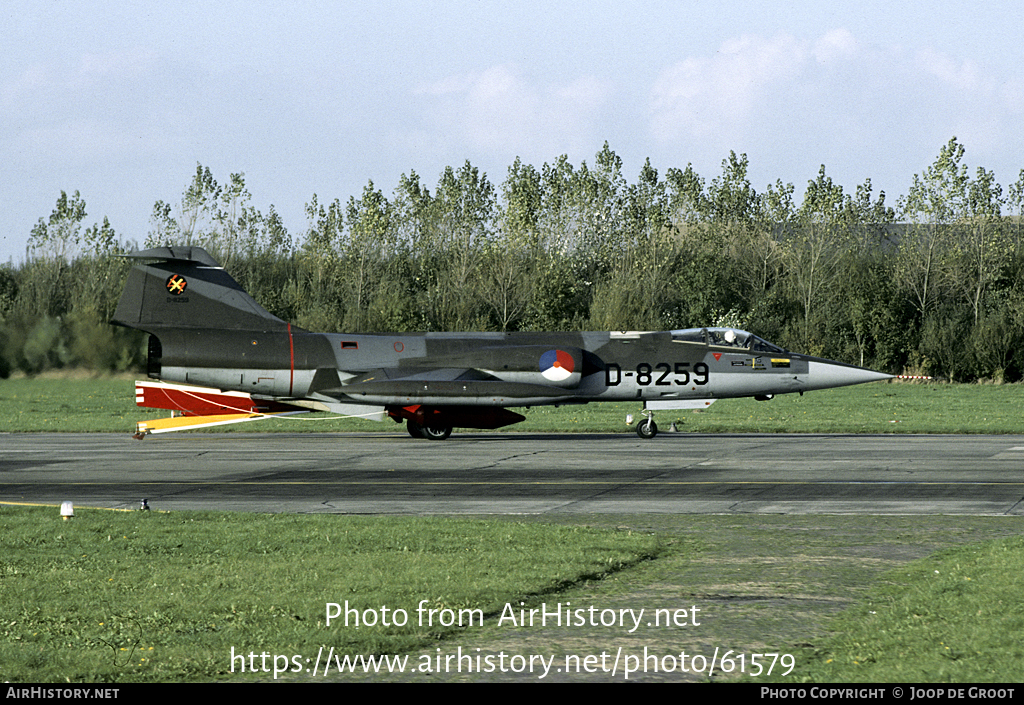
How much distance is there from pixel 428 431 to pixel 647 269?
5036cm

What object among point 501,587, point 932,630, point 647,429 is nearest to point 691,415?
point 647,429

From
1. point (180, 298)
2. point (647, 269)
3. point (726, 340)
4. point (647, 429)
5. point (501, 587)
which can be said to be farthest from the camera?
point (647, 269)

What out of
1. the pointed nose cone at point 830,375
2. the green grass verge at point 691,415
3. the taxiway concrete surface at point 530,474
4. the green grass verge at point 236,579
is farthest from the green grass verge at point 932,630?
the green grass verge at point 691,415

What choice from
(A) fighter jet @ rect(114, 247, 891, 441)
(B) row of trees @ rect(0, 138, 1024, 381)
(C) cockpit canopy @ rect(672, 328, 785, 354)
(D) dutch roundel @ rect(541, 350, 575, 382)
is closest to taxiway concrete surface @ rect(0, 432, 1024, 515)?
(A) fighter jet @ rect(114, 247, 891, 441)

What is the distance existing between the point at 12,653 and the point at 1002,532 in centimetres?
1219

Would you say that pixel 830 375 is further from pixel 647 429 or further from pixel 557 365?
pixel 557 365

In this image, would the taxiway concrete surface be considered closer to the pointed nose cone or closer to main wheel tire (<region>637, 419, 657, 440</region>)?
main wheel tire (<region>637, 419, 657, 440</region>)

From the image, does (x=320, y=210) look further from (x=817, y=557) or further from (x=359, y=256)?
(x=817, y=557)

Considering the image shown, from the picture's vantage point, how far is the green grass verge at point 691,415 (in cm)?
3344

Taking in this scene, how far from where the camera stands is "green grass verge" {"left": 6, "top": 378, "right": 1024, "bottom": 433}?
3344 centimetres

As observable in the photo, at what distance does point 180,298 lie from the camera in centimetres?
2991

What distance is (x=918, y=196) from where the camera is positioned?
72.8 metres

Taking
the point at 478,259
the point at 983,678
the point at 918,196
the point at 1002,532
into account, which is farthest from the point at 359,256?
the point at 983,678

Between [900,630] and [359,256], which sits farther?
[359,256]
